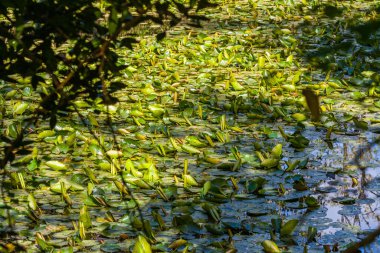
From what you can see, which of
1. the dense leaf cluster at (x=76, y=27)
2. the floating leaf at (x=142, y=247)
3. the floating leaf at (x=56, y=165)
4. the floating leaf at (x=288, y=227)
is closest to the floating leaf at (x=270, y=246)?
the floating leaf at (x=288, y=227)

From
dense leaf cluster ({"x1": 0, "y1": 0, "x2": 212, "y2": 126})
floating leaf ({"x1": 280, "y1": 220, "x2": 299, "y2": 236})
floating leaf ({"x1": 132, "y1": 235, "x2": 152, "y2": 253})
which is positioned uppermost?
dense leaf cluster ({"x1": 0, "y1": 0, "x2": 212, "y2": 126})

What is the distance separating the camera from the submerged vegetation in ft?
6.29

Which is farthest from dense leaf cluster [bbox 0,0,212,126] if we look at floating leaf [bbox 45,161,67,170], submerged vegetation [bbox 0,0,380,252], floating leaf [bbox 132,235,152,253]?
floating leaf [bbox 45,161,67,170]

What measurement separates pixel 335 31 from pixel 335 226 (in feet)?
12.7

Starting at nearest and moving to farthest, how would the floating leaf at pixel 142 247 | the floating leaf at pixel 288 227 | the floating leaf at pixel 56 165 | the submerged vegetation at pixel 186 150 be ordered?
the submerged vegetation at pixel 186 150
the floating leaf at pixel 142 247
the floating leaf at pixel 288 227
the floating leaf at pixel 56 165

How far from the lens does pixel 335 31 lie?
21.1 ft

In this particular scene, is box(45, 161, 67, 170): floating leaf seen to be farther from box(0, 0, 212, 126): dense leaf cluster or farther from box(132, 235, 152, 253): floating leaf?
box(0, 0, 212, 126): dense leaf cluster

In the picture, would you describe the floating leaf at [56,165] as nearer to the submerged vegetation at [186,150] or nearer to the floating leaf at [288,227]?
the submerged vegetation at [186,150]

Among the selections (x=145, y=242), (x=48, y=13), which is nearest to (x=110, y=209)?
(x=145, y=242)

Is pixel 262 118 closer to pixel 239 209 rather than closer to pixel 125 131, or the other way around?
pixel 125 131

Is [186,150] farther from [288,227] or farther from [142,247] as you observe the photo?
[142,247]

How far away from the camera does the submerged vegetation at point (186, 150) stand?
192 centimetres

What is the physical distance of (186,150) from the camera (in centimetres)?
360

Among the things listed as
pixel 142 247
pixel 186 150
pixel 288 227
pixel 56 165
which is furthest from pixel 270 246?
pixel 56 165
